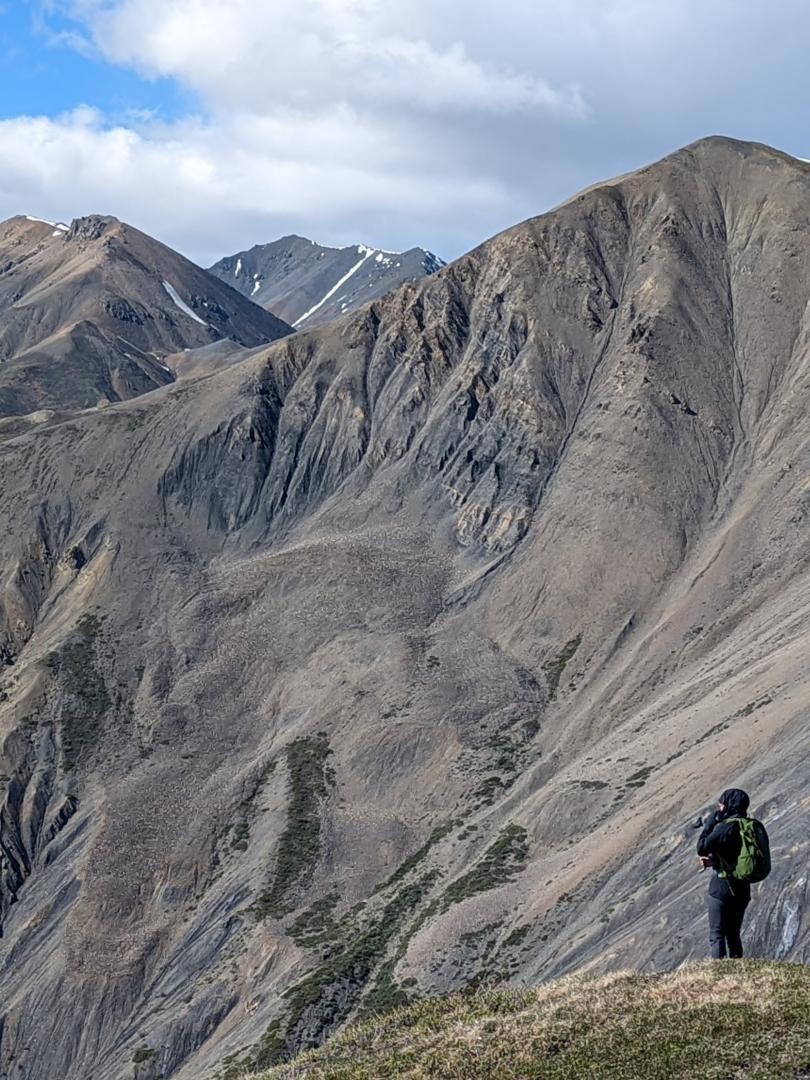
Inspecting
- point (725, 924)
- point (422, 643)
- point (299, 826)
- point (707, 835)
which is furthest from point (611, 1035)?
point (422, 643)

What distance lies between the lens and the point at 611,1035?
13.6 metres

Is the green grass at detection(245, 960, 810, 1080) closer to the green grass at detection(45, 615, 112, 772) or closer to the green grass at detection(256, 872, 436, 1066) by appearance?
the green grass at detection(256, 872, 436, 1066)

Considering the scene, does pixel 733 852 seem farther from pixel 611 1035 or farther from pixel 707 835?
pixel 611 1035

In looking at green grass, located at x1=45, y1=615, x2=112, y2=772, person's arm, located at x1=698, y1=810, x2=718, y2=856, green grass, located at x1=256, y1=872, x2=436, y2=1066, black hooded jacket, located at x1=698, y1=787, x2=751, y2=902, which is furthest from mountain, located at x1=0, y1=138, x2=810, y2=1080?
person's arm, located at x1=698, y1=810, x2=718, y2=856

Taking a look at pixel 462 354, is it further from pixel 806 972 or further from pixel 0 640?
pixel 806 972

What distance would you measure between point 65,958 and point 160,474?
2151 inches

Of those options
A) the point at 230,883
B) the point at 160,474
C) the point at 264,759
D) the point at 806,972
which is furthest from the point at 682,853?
the point at 160,474

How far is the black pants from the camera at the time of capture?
15.3m

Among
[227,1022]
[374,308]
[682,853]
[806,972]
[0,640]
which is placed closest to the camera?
[806,972]

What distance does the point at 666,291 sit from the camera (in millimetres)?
101125

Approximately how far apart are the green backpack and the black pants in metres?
0.71

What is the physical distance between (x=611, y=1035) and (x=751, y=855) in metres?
2.87

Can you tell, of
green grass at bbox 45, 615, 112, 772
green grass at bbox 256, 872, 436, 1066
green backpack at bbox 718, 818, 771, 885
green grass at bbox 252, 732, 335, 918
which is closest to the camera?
green backpack at bbox 718, 818, 771, 885

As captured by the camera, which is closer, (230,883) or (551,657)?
(230,883)
